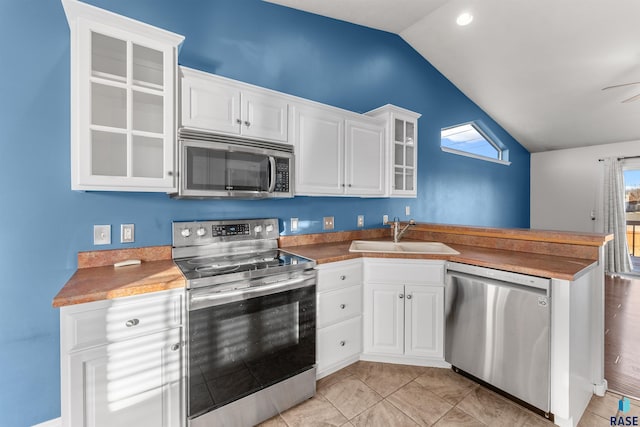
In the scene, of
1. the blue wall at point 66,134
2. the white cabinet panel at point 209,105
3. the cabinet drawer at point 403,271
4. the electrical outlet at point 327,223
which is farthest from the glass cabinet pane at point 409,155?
the white cabinet panel at point 209,105

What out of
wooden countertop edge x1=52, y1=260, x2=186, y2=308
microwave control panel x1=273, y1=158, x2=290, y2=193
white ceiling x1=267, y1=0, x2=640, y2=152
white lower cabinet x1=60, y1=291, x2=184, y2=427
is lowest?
white lower cabinet x1=60, y1=291, x2=184, y2=427

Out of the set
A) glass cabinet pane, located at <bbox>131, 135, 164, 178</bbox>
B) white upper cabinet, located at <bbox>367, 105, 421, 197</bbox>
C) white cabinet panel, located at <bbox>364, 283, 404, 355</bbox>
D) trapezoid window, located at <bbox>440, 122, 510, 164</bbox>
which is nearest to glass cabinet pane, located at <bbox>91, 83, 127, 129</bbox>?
glass cabinet pane, located at <bbox>131, 135, 164, 178</bbox>

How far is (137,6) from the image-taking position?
1851 mm

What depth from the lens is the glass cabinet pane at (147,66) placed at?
1574 millimetres

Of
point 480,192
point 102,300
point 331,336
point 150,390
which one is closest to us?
point 102,300

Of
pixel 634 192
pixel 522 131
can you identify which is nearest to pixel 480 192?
pixel 522 131

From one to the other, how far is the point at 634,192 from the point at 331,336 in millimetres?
6433

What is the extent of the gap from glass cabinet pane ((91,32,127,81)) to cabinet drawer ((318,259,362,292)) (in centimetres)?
166

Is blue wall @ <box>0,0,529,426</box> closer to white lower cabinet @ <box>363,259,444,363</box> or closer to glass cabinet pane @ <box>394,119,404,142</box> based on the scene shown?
glass cabinet pane @ <box>394,119,404,142</box>

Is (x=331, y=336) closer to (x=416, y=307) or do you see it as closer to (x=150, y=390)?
(x=416, y=307)

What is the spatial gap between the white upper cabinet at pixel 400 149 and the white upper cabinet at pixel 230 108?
1.15m

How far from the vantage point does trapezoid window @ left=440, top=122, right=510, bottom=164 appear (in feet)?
14.0

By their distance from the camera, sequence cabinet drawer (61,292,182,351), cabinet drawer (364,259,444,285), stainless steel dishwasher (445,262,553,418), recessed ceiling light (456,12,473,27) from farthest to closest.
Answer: recessed ceiling light (456,12,473,27), cabinet drawer (364,259,444,285), stainless steel dishwasher (445,262,553,418), cabinet drawer (61,292,182,351)

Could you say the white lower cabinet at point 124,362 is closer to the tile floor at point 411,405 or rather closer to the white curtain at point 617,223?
the tile floor at point 411,405
